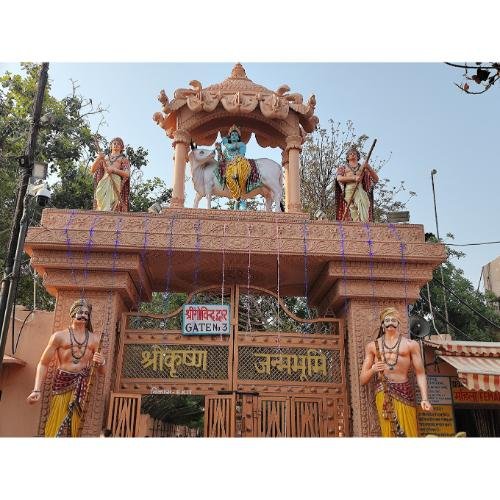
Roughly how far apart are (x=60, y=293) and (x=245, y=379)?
2.79 meters

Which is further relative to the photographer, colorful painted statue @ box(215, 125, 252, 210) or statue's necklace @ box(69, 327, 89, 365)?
colorful painted statue @ box(215, 125, 252, 210)

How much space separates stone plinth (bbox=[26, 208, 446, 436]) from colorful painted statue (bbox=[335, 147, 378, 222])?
0.74 meters

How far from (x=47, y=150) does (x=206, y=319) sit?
11220 millimetres

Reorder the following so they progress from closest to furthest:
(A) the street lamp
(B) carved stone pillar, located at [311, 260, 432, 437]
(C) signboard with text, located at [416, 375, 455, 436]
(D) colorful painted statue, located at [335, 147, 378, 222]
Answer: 1. (A) the street lamp
2. (B) carved stone pillar, located at [311, 260, 432, 437]
3. (C) signboard with text, located at [416, 375, 455, 436]
4. (D) colorful painted statue, located at [335, 147, 378, 222]

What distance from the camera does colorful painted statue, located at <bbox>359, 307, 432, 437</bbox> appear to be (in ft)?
21.9

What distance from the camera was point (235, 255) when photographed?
293 inches

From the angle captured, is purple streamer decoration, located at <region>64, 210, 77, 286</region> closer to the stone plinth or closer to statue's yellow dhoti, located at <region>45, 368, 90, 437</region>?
the stone plinth

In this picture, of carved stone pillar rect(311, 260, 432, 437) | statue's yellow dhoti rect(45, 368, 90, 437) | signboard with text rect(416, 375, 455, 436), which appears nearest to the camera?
statue's yellow dhoti rect(45, 368, 90, 437)

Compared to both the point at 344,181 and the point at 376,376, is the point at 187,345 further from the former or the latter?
the point at 344,181

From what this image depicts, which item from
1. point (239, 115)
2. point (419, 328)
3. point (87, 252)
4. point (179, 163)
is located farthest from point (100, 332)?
point (419, 328)

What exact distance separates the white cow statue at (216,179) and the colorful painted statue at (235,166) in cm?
11

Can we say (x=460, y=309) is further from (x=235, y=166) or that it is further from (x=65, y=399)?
(x=65, y=399)

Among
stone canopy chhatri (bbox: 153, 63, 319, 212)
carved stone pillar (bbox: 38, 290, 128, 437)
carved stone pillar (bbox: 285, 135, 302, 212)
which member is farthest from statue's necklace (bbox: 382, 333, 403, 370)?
carved stone pillar (bbox: 38, 290, 128, 437)

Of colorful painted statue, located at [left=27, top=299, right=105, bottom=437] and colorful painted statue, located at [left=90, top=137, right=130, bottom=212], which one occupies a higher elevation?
colorful painted statue, located at [left=90, top=137, right=130, bottom=212]
